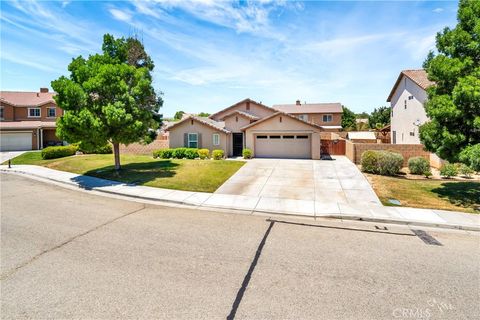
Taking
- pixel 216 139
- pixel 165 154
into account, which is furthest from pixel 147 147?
pixel 216 139

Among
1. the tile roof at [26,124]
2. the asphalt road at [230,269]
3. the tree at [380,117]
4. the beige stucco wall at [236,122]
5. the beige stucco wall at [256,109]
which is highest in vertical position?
the tree at [380,117]

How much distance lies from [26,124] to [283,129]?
33.4m

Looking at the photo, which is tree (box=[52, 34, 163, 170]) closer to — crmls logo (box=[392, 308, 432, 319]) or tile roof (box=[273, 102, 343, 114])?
crmls logo (box=[392, 308, 432, 319])

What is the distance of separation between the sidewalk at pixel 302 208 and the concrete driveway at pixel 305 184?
0.76 m

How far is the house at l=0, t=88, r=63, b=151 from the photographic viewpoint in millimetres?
34281

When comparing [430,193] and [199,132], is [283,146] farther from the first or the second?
[430,193]

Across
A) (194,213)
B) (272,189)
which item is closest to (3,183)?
(194,213)

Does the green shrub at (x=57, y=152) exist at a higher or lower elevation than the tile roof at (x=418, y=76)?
lower

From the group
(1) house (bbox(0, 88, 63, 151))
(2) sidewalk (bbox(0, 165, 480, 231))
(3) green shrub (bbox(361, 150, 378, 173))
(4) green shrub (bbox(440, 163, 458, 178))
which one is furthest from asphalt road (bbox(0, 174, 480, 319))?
(1) house (bbox(0, 88, 63, 151))

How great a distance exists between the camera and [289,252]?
262 inches

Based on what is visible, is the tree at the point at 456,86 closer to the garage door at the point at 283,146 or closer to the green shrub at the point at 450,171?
the green shrub at the point at 450,171

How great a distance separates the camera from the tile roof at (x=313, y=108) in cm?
4430

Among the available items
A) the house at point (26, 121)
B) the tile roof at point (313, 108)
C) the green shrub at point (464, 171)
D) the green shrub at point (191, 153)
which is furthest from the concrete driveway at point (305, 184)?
the house at point (26, 121)

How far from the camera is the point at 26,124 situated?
115 feet
